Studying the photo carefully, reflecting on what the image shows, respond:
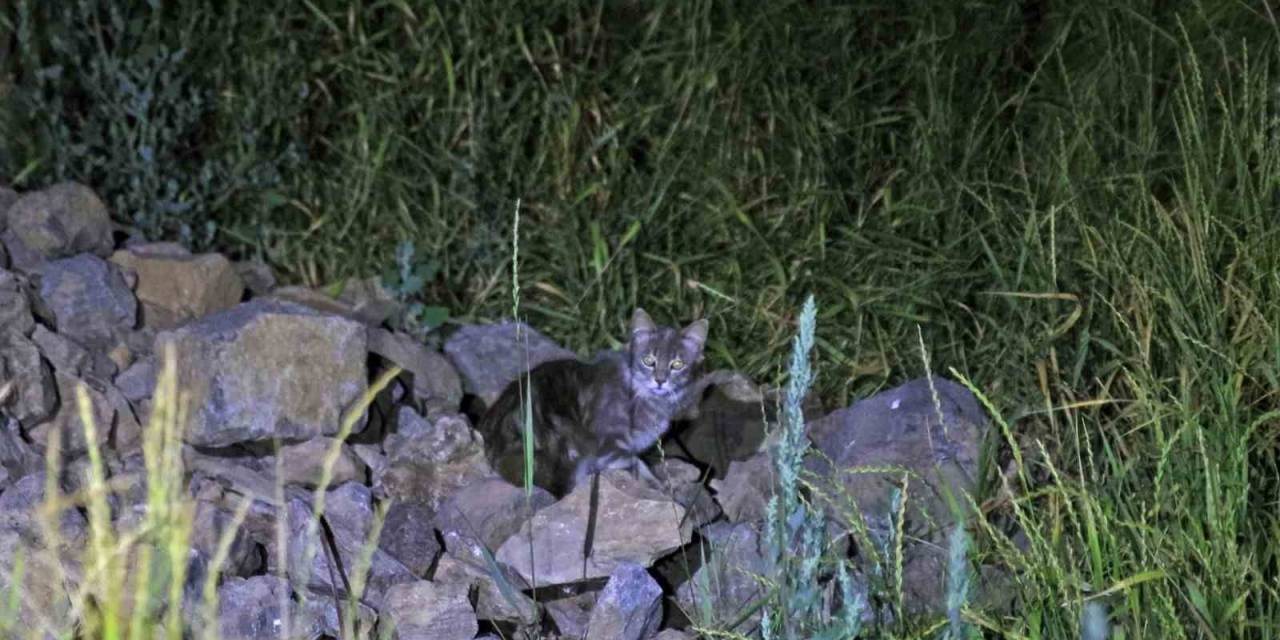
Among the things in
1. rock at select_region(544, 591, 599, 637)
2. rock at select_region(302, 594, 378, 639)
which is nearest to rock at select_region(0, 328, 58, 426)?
rock at select_region(302, 594, 378, 639)

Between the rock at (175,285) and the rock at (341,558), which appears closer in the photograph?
the rock at (341,558)

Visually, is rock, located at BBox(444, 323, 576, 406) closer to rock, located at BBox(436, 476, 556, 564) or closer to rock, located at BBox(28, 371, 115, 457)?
rock, located at BBox(436, 476, 556, 564)

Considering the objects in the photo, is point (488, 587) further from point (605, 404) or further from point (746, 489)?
point (605, 404)

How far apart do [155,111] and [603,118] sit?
1.46m

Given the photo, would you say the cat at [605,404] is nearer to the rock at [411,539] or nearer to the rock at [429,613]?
the rock at [411,539]

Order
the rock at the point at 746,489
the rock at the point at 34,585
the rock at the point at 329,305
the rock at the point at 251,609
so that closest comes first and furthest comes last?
the rock at the point at 34,585 → the rock at the point at 251,609 → the rock at the point at 746,489 → the rock at the point at 329,305

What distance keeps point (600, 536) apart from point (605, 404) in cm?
80

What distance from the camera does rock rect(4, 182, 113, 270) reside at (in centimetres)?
548

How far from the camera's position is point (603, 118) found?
5.98m

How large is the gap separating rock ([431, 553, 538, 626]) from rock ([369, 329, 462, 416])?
0.92 m

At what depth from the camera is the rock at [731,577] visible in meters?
4.04

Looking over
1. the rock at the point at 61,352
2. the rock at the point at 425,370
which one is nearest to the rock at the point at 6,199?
the rock at the point at 61,352

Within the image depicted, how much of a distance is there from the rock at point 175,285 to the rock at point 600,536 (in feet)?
5.28

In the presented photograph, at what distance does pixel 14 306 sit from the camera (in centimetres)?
501
